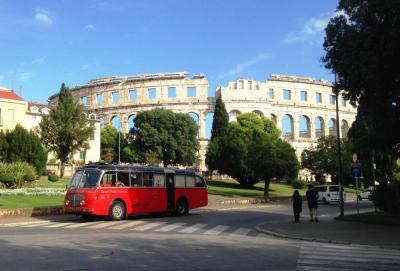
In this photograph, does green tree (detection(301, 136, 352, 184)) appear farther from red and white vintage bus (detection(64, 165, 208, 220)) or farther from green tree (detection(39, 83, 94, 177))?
red and white vintage bus (detection(64, 165, 208, 220))

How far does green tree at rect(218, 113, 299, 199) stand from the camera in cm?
5312

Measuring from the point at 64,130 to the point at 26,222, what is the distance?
117 feet

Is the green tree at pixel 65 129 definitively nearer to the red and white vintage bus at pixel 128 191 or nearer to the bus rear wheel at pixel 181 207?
the red and white vintage bus at pixel 128 191

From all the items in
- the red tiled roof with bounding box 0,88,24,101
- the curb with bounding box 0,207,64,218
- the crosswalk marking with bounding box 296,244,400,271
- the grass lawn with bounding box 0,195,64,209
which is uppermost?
the red tiled roof with bounding box 0,88,24,101

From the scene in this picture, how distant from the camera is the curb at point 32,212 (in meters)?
27.5

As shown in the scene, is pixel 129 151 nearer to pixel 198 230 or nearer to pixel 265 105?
pixel 265 105

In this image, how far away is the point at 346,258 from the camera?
524 inches

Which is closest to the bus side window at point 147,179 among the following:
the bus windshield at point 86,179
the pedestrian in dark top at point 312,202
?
the bus windshield at point 86,179

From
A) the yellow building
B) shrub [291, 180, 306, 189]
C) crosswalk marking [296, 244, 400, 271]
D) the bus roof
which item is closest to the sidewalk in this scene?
crosswalk marking [296, 244, 400, 271]

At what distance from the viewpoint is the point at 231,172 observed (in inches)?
2753

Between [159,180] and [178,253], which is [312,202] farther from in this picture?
[178,253]

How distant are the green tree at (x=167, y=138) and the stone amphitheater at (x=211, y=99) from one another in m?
29.5

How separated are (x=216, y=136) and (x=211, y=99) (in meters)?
38.6

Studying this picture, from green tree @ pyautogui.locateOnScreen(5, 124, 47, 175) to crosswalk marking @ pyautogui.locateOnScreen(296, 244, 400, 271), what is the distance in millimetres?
41800
